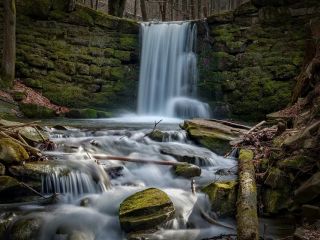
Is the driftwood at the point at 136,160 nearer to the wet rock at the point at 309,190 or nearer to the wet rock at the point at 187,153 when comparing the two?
the wet rock at the point at 187,153

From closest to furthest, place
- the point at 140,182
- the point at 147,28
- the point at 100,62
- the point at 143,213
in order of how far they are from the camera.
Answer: the point at 143,213 < the point at 140,182 < the point at 100,62 < the point at 147,28

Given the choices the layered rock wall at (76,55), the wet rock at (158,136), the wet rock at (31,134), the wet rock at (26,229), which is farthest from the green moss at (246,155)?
the layered rock wall at (76,55)

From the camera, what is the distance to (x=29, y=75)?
13.6m

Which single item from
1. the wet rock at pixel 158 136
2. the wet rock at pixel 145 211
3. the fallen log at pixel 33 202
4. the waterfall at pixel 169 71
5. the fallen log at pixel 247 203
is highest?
the waterfall at pixel 169 71

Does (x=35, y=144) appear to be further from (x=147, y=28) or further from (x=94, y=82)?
(x=147, y=28)

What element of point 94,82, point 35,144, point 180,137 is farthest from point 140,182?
point 94,82

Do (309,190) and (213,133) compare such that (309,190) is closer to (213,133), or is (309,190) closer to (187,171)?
(187,171)

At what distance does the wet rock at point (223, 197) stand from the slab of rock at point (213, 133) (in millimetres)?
2463

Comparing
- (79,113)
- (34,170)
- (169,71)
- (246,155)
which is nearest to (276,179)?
(246,155)

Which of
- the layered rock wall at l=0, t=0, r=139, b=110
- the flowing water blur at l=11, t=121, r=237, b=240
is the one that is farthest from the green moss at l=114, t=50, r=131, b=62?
the flowing water blur at l=11, t=121, r=237, b=240

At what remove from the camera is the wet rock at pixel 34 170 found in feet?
16.9

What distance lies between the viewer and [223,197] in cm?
515

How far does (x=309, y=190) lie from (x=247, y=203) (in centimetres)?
77

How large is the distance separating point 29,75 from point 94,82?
2339 millimetres
